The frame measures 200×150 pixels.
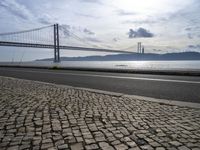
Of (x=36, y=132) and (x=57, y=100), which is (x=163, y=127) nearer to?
(x=36, y=132)

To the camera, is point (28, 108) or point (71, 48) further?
point (71, 48)

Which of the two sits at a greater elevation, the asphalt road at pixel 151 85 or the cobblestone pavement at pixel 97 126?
the asphalt road at pixel 151 85

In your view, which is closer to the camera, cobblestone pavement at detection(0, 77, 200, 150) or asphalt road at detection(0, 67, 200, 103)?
cobblestone pavement at detection(0, 77, 200, 150)

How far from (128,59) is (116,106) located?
175582mm

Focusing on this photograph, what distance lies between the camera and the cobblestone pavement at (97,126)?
278cm

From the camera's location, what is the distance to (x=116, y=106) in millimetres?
4820

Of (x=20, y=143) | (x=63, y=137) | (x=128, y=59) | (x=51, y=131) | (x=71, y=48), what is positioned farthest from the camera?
(x=128, y=59)

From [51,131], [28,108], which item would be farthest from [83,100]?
[51,131]

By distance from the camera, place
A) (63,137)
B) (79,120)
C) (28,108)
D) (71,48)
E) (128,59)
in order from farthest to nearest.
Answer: (128,59) → (71,48) → (28,108) → (79,120) → (63,137)

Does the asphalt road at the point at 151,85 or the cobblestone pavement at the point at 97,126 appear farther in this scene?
the asphalt road at the point at 151,85

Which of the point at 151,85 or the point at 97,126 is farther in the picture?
the point at 151,85

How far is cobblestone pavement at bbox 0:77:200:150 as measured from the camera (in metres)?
2.78

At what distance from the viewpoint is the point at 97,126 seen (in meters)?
3.44

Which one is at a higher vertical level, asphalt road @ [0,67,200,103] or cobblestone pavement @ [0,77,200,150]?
asphalt road @ [0,67,200,103]
